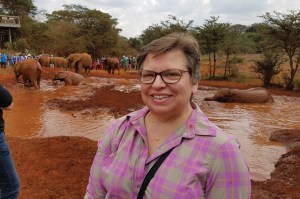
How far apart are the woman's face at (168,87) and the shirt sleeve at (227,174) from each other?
0.31 meters

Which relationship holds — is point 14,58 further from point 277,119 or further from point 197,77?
point 197,77

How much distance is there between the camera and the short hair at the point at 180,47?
149cm

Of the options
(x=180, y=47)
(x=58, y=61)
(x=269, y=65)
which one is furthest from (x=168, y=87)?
(x=58, y=61)

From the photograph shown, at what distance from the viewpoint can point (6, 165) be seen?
2568 mm

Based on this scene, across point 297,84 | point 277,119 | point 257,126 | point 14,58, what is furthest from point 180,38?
point 14,58

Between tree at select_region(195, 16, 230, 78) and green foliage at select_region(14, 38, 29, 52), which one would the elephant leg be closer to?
tree at select_region(195, 16, 230, 78)

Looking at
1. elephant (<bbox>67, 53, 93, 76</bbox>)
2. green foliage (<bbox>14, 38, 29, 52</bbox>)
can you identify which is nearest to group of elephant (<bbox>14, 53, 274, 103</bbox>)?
elephant (<bbox>67, 53, 93, 76</bbox>)

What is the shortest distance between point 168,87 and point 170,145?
0.27m

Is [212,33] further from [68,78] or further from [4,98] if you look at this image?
[4,98]

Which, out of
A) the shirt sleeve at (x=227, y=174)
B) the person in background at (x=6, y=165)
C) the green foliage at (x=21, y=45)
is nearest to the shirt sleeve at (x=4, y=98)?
the person in background at (x=6, y=165)

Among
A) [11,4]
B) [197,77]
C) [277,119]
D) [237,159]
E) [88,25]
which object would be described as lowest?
[277,119]

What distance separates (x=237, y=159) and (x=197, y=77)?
469mm

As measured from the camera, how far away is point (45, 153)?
528 centimetres

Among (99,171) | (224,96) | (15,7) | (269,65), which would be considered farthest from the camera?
(15,7)
